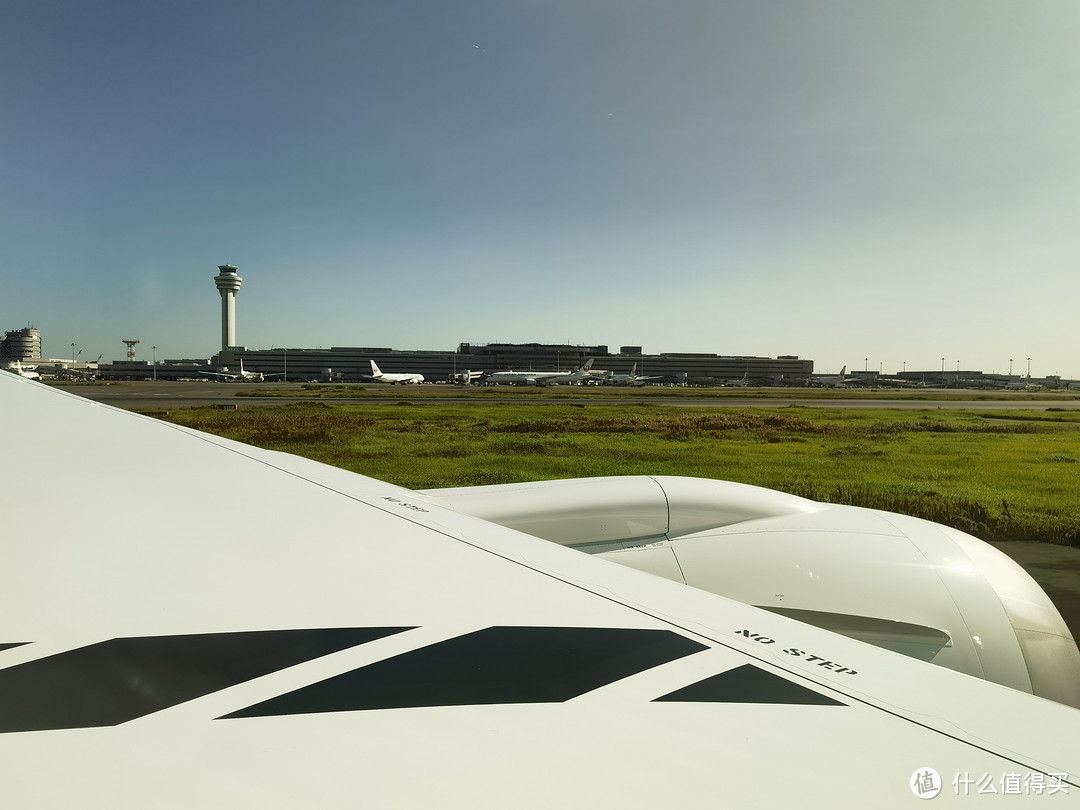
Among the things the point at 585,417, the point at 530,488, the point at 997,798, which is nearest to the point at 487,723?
the point at 997,798

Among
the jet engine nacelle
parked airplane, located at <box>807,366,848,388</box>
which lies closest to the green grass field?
the jet engine nacelle

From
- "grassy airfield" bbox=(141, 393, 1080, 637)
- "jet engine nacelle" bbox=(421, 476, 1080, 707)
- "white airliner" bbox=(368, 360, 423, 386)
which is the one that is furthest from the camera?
"white airliner" bbox=(368, 360, 423, 386)

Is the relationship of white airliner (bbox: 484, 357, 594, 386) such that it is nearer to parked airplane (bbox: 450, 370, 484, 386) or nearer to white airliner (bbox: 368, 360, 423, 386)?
parked airplane (bbox: 450, 370, 484, 386)

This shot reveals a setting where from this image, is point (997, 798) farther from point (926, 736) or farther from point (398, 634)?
point (398, 634)

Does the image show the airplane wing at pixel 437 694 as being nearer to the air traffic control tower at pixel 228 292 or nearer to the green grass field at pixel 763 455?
the green grass field at pixel 763 455

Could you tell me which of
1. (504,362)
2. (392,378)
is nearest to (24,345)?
(392,378)

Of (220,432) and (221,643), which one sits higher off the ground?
(221,643)
